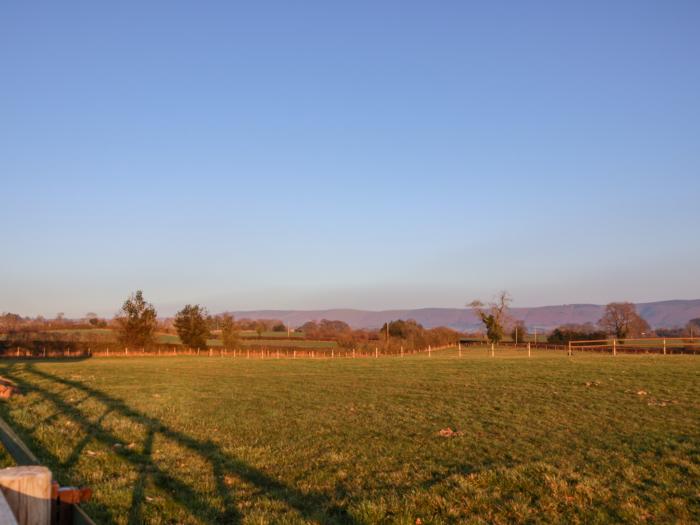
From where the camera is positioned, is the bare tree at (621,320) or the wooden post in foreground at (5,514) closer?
the wooden post in foreground at (5,514)

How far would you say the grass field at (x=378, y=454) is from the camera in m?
7.19

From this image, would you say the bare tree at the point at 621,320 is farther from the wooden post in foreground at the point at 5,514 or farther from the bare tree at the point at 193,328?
the wooden post in foreground at the point at 5,514

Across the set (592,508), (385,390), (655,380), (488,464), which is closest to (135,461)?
(488,464)

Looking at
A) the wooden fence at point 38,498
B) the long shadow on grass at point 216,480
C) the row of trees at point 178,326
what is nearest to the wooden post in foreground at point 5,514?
the wooden fence at point 38,498

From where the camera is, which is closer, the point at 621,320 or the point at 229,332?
the point at 229,332

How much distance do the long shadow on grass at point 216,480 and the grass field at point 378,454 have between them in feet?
0.12

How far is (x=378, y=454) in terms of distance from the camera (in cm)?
1062

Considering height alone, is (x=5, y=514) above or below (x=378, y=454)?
above

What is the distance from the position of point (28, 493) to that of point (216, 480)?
637 cm

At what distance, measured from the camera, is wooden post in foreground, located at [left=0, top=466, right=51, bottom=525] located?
2.91 metres

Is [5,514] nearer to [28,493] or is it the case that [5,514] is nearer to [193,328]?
[28,493]

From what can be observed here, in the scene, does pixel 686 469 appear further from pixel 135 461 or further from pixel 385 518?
pixel 135 461

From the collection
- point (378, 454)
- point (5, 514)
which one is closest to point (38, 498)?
point (5, 514)

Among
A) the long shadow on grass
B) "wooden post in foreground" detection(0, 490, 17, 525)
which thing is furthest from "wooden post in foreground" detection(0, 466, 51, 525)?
the long shadow on grass
